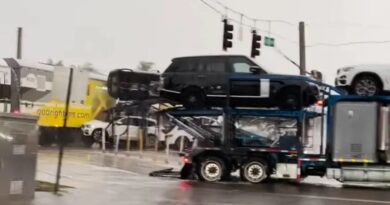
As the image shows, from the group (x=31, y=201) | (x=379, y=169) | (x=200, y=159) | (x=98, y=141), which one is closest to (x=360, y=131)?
(x=379, y=169)

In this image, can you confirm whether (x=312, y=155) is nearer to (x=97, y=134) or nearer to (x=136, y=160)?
(x=136, y=160)

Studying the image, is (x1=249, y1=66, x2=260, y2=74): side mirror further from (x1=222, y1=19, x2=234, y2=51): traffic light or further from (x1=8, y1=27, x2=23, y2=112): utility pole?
(x1=222, y1=19, x2=234, y2=51): traffic light

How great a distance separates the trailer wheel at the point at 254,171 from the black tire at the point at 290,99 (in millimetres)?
1696

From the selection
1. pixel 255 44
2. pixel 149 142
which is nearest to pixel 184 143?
pixel 149 142

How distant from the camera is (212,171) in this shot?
1873 cm

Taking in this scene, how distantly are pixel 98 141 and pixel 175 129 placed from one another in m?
13.2

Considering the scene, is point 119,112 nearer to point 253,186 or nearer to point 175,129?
point 175,129

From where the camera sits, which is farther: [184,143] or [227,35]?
[227,35]

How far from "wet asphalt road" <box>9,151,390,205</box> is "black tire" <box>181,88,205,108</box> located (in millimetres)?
2148

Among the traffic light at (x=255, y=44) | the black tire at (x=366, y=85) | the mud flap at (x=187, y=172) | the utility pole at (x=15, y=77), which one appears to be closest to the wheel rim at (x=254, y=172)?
the mud flap at (x=187, y=172)

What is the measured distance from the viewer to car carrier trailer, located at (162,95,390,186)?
17344 millimetres

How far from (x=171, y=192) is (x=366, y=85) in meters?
6.26

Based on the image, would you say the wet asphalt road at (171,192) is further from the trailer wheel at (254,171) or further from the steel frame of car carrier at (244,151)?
the steel frame of car carrier at (244,151)

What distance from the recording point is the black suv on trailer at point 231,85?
17.8 metres
